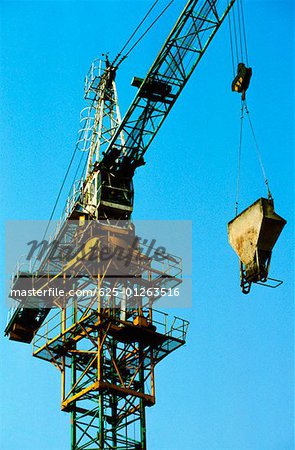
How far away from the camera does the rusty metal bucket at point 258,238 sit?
99.9 feet

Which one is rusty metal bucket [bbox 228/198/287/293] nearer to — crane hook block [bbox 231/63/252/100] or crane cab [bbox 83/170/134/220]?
crane hook block [bbox 231/63/252/100]

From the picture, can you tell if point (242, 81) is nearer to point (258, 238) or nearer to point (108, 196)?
point (108, 196)

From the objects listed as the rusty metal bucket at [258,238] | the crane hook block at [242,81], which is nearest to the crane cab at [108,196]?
the crane hook block at [242,81]

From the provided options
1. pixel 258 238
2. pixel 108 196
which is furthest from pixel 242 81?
pixel 258 238

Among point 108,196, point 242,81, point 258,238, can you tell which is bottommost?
point 258,238

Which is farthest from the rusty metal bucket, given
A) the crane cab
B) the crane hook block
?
the crane cab

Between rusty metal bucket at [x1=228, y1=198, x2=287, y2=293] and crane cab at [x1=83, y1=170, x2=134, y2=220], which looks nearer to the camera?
rusty metal bucket at [x1=228, y1=198, x2=287, y2=293]

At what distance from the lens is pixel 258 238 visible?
30531mm

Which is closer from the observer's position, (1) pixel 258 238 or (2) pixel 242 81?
(1) pixel 258 238

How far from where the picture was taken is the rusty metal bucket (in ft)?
99.9

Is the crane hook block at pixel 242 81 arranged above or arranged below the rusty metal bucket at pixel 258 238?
above

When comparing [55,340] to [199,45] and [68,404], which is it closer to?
[68,404]

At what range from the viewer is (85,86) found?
52.5 meters

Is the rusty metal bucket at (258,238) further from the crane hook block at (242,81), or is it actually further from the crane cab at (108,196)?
the crane cab at (108,196)
